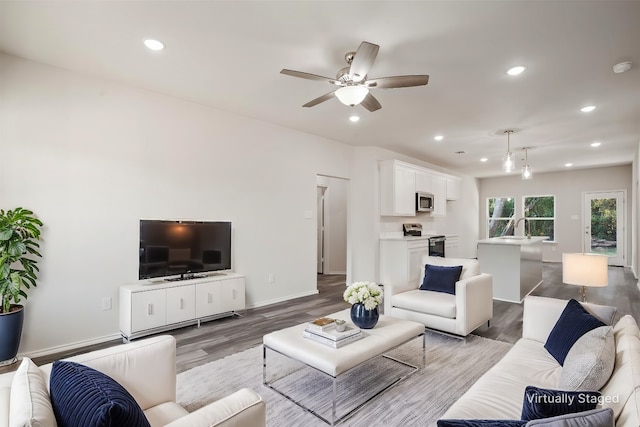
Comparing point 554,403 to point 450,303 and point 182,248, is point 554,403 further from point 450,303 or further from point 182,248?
point 182,248

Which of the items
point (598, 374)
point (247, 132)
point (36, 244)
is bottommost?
point (598, 374)

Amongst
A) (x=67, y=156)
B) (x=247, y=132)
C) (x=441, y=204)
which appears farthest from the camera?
(x=441, y=204)

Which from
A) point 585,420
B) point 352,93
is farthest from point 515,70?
point 585,420

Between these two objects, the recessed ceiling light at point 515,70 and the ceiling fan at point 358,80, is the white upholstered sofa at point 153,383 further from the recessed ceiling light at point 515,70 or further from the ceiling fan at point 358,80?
the recessed ceiling light at point 515,70

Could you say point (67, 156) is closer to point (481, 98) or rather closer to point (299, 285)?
point (299, 285)

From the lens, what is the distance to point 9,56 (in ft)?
9.55

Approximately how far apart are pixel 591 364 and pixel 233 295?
3568mm

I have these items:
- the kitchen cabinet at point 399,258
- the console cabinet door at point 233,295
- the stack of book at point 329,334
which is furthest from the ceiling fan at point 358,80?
the kitchen cabinet at point 399,258

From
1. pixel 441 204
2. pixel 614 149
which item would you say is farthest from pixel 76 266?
pixel 614 149

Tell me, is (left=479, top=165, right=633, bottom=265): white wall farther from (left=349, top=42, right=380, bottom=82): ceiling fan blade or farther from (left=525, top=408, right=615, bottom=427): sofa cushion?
(left=525, top=408, right=615, bottom=427): sofa cushion

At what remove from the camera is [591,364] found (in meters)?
1.41

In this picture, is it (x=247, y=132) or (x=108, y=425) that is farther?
Answer: (x=247, y=132)

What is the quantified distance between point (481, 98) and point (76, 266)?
15.6ft

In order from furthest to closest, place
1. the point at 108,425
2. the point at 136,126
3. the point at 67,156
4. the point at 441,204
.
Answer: the point at 441,204, the point at 136,126, the point at 67,156, the point at 108,425
